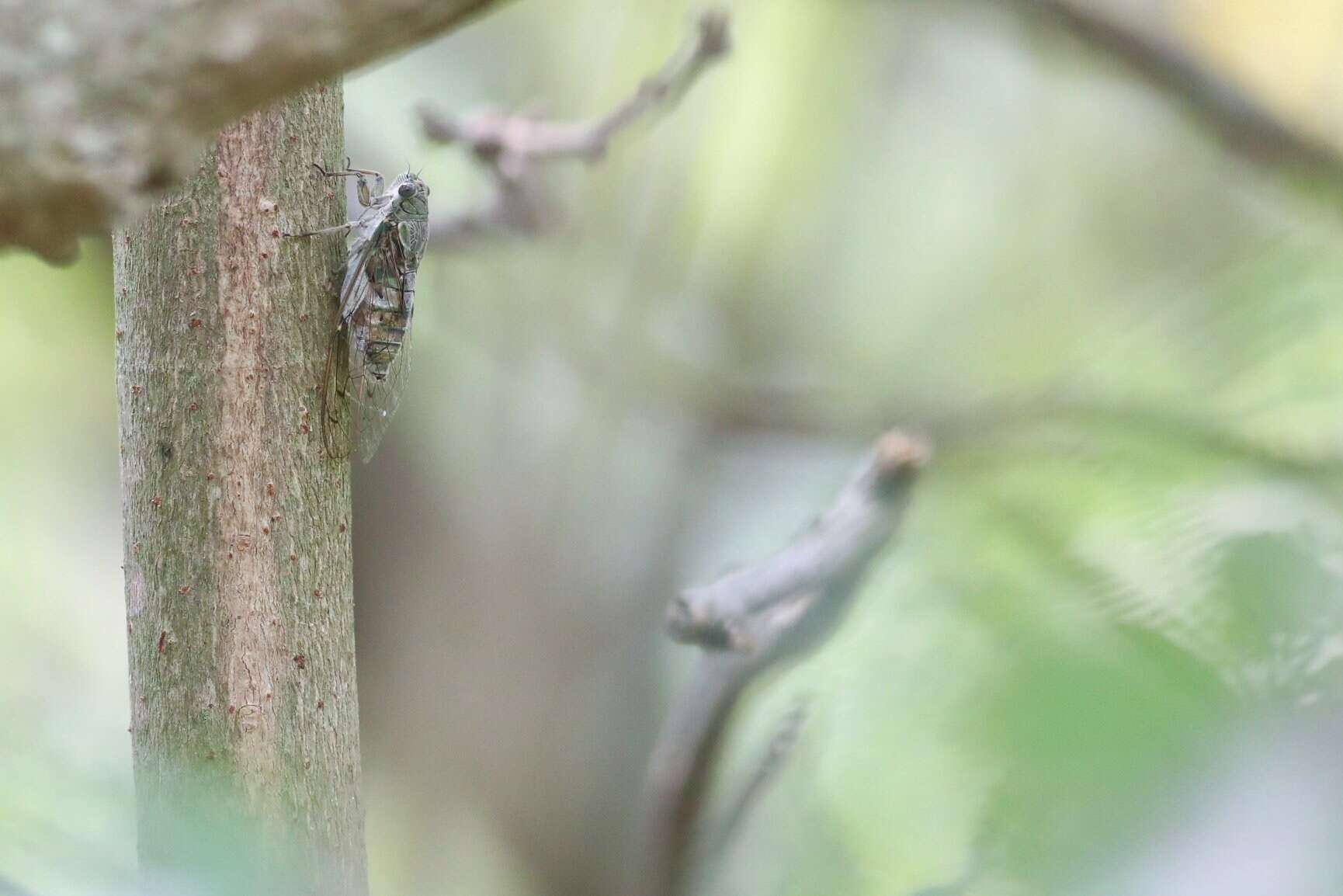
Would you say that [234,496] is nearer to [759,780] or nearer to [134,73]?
[134,73]

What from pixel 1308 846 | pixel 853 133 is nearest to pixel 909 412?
pixel 853 133

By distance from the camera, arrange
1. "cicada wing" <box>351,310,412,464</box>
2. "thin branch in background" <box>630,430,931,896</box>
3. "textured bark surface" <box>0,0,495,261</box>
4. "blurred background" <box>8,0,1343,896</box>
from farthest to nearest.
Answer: "thin branch in background" <box>630,430,931,896</box> → "cicada wing" <box>351,310,412,464</box> → "blurred background" <box>8,0,1343,896</box> → "textured bark surface" <box>0,0,495,261</box>

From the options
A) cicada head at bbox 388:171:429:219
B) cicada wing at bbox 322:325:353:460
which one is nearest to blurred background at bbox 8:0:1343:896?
cicada wing at bbox 322:325:353:460

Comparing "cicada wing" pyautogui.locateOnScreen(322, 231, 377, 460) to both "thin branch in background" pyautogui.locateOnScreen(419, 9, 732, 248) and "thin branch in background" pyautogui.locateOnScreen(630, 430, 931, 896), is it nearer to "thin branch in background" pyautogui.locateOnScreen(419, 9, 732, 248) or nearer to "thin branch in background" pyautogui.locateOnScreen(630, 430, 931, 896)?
"thin branch in background" pyautogui.locateOnScreen(630, 430, 931, 896)

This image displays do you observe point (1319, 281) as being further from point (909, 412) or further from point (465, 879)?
point (465, 879)

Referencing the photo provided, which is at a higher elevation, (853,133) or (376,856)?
(853,133)

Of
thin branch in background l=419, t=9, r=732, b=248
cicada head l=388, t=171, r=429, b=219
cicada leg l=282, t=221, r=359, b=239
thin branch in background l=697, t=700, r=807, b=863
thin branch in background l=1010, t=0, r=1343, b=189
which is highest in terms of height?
thin branch in background l=1010, t=0, r=1343, b=189

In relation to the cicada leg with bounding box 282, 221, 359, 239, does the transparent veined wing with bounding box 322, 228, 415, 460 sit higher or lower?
lower
